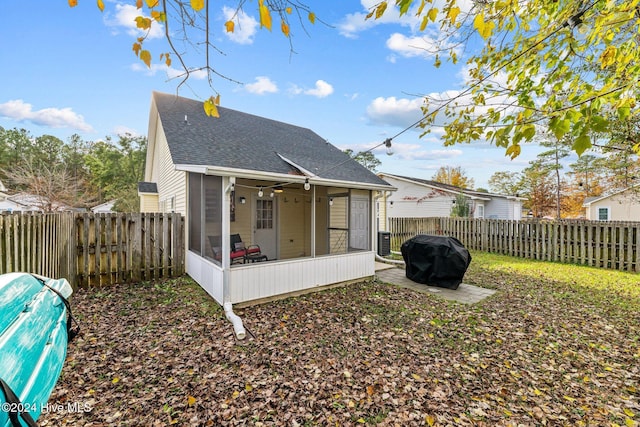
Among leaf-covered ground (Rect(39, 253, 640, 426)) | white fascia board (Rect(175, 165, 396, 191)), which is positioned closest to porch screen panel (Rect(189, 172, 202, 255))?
white fascia board (Rect(175, 165, 396, 191))

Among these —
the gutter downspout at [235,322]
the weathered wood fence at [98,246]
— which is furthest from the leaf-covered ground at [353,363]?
the weathered wood fence at [98,246]

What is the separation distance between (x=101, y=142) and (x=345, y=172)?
37735 millimetres

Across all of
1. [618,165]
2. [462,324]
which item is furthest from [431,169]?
[462,324]

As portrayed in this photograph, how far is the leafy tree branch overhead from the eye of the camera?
74.7 inches

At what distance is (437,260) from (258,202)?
17.7 feet

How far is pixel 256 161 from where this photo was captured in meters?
8.23

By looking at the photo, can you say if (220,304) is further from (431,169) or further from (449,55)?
(431,169)

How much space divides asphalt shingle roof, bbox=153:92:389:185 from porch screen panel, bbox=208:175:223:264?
4.96 ft

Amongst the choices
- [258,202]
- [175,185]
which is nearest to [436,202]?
[258,202]

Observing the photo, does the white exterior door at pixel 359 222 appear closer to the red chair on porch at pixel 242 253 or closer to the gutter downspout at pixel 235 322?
the red chair on porch at pixel 242 253

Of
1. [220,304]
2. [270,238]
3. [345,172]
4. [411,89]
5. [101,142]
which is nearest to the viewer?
[411,89]

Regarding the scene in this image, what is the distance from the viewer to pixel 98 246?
607 cm

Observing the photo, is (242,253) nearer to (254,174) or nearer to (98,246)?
(254,174)

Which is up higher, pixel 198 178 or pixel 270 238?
pixel 198 178
